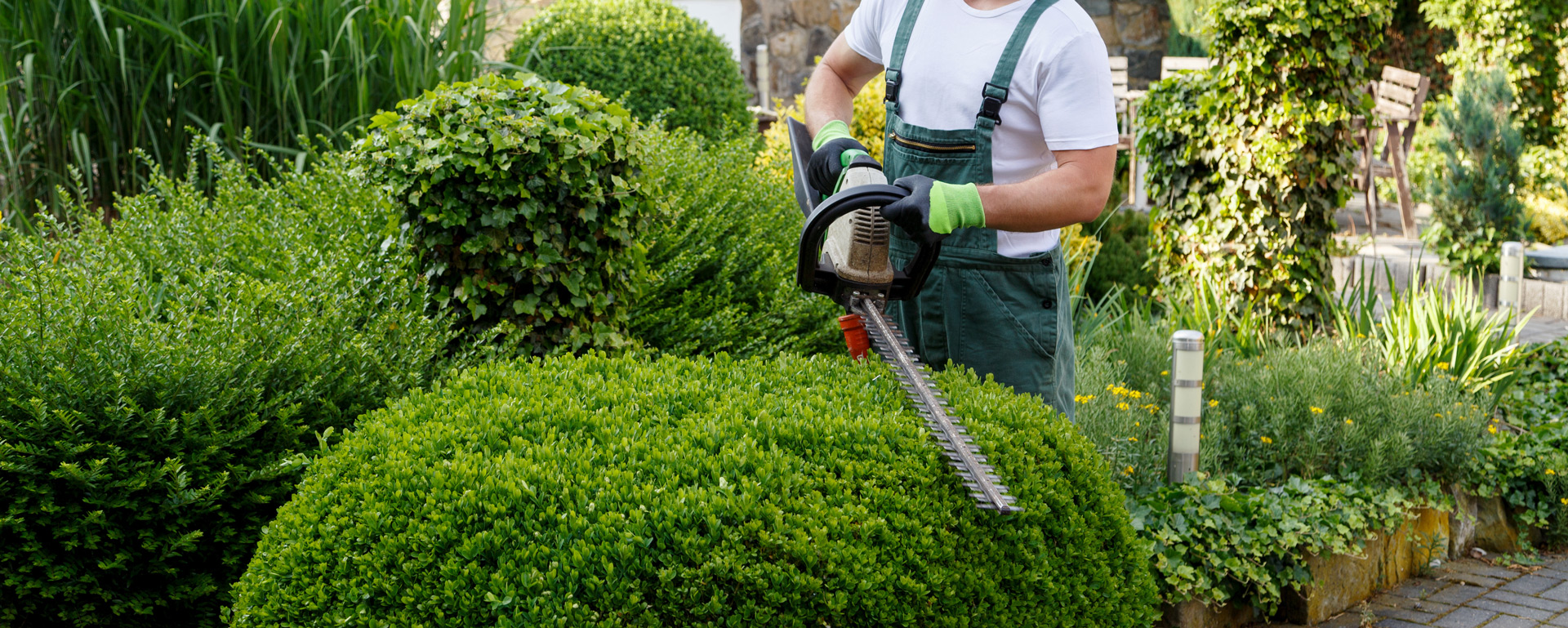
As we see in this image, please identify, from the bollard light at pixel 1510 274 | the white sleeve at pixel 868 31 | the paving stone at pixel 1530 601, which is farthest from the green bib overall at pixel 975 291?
the bollard light at pixel 1510 274

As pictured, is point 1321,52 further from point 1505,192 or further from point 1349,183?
point 1505,192

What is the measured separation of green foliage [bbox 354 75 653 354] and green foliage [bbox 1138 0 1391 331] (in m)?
2.87

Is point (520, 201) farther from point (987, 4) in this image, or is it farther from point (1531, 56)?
point (1531, 56)

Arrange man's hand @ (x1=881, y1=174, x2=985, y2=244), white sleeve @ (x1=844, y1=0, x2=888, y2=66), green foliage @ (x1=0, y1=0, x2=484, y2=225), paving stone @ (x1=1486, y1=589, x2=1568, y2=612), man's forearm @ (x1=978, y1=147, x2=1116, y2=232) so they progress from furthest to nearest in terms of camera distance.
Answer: green foliage @ (x1=0, y1=0, x2=484, y2=225), paving stone @ (x1=1486, y1=589, x2=1568, y2=612), white sleeve @ (x1=844, y1=0, x2=888, y2=66), man's forearm @ (x1=978, y1=147, x2=1116, y2=232), man's hand @ (x1=881, y1=174, x2=985, y2=244)

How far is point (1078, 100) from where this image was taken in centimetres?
211

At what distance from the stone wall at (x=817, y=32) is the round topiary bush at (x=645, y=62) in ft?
22.0

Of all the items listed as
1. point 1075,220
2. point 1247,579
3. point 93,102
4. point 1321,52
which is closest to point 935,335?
point 1075,220

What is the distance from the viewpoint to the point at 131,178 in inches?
177

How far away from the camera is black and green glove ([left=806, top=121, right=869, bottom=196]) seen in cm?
225

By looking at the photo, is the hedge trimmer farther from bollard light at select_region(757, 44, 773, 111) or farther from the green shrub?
bollard light at select_region(757, 44, 773, 111)

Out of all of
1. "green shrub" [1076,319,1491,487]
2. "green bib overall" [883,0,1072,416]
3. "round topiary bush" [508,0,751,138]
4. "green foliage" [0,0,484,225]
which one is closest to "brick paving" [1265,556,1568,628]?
"green shrub" [1076,319,1491,487]

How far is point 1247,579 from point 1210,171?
246 centimetres

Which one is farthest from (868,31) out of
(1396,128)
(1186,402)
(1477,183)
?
(1396,128)

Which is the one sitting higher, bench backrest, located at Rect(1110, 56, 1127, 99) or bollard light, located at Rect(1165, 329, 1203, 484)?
bench backrest, located at Rect(1110, 56, 1127, 99)
